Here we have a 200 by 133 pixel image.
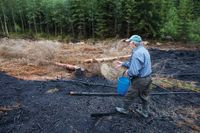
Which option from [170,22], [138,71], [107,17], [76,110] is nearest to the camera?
[138,71]

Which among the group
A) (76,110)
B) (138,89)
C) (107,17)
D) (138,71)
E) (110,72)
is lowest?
(110,72)

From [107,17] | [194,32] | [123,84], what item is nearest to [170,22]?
[194,32]

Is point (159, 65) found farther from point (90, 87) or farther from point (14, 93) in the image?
point (14, 93)

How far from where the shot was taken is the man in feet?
15.0

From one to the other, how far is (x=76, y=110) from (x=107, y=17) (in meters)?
11.7

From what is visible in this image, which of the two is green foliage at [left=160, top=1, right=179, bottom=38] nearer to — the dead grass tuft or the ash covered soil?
the dead grass tuft

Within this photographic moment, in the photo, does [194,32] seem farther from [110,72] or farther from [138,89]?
[138,89]

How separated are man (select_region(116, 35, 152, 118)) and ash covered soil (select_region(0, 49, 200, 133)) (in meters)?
0.42

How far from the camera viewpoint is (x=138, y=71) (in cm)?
459

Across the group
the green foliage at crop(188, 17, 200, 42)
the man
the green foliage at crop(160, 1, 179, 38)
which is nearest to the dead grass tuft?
the man

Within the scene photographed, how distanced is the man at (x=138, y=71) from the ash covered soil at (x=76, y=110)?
421 millimetres

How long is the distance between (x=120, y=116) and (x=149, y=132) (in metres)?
0.69

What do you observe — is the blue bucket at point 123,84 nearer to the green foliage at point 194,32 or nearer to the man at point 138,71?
the man at point 138,71

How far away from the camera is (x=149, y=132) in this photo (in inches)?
181
